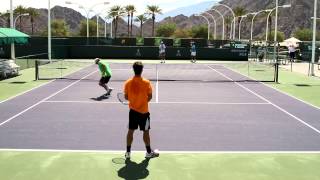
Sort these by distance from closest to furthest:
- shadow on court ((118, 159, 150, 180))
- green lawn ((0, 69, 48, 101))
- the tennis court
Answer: shadow on court ((118, 159, 150, 180)) < the tennis court < green lawn ((0, 69, 48, 101))

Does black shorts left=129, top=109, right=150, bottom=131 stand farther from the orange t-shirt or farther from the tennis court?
the tennis court

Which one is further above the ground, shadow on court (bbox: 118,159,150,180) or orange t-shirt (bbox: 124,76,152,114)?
orange t-shirt (bbox: 124,76,152,114)

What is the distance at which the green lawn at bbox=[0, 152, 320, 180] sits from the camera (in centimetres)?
894

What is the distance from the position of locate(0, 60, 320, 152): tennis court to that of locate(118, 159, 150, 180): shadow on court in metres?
1.19

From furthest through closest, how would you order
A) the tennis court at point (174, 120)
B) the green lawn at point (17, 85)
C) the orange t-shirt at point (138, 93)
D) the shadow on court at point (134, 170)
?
the green lawn at point (17, 85) → the tennis court at point (174, 120) → the orange t-shirt at point (138, 93) → the shadow on court at point (134, 170)

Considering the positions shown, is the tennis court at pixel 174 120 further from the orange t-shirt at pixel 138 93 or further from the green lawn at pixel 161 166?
the orange t-shirt at pixel 138 93

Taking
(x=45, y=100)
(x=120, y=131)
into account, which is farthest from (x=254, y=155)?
(x=45, y=100)

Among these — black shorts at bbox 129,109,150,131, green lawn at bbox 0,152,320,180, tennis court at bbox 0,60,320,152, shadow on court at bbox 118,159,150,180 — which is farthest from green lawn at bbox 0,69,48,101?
shadow on court at bbox 118,159,150,180

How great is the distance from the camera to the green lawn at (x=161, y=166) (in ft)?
29.3

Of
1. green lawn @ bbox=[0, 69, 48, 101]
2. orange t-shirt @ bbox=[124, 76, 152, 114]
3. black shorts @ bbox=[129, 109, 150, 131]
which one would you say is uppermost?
orange t-shirt @ bbox=[124, 76, 152, 114]

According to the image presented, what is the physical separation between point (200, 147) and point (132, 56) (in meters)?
39.2

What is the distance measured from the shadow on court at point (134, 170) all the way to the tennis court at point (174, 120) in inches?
46.7

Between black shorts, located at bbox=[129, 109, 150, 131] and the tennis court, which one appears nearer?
black shorts, located at bbox=[129, 109, 150, 131]

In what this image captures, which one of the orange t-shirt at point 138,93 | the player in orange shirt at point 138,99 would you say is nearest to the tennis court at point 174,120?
the player in orange shirt at point 138,99
